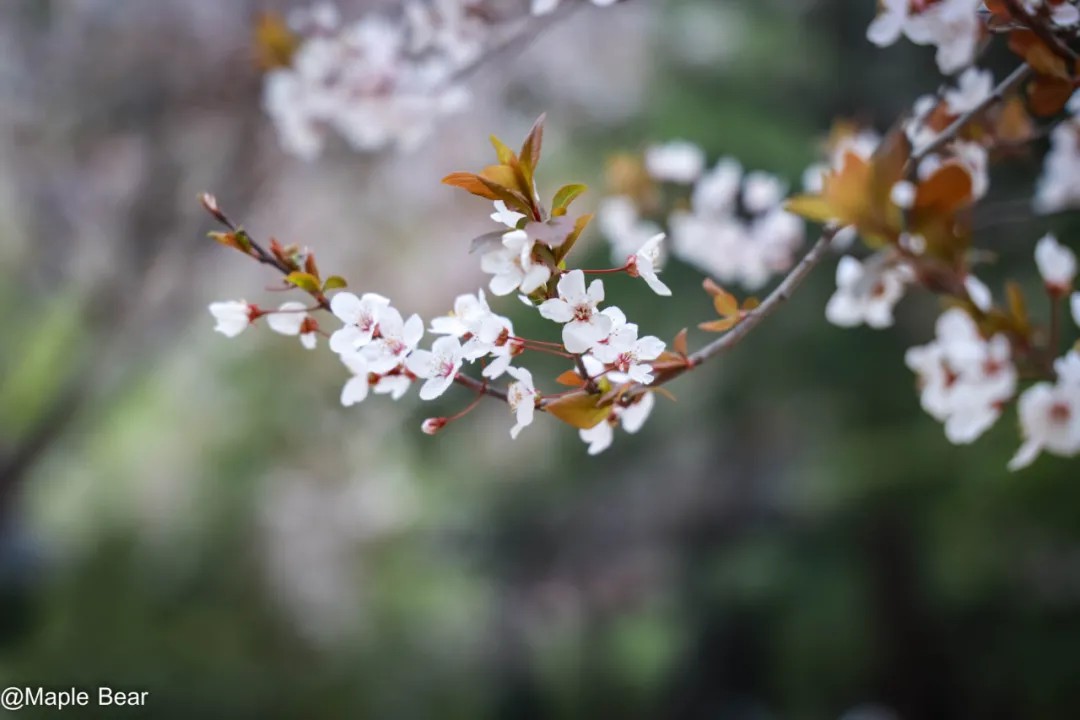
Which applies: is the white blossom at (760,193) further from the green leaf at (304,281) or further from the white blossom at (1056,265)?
the green leaf at (304,281)

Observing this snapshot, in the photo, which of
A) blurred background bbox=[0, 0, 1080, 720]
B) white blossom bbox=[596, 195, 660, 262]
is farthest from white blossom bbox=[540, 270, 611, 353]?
blurred background bbox=[0, 0, 1080, 720]

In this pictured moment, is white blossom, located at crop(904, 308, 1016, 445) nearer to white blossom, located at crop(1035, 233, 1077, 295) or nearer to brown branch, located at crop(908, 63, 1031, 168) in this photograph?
white blossom, located at crop(1035, 233, 1077, 295)

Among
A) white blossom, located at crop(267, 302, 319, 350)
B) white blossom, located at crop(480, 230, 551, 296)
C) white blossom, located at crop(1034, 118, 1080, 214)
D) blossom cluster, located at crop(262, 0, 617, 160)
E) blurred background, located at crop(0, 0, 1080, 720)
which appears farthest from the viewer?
blurred background, located at crop(0, 0, 1080, 720)

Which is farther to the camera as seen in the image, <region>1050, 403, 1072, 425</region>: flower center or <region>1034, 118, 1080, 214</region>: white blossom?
<region>1034, 118, 1080, 214</region>: white blossom

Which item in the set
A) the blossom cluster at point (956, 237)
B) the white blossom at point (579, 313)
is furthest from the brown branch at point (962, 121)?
the white blossom at point (579, 313)

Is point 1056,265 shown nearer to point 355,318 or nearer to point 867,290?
point 867,290

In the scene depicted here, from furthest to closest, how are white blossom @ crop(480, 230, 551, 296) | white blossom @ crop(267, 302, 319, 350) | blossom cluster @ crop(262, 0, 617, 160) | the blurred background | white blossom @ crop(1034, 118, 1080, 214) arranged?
1. the blurred background
2. blossom cluster @ crop(262, 0, 617, 160)
3. white blossom @ crop(1034, 118, 1080, 214)
4. white blossom @ crop(267, 302, 319, 350)
5. white blossom @ crop(480, 230, 551, 296)
